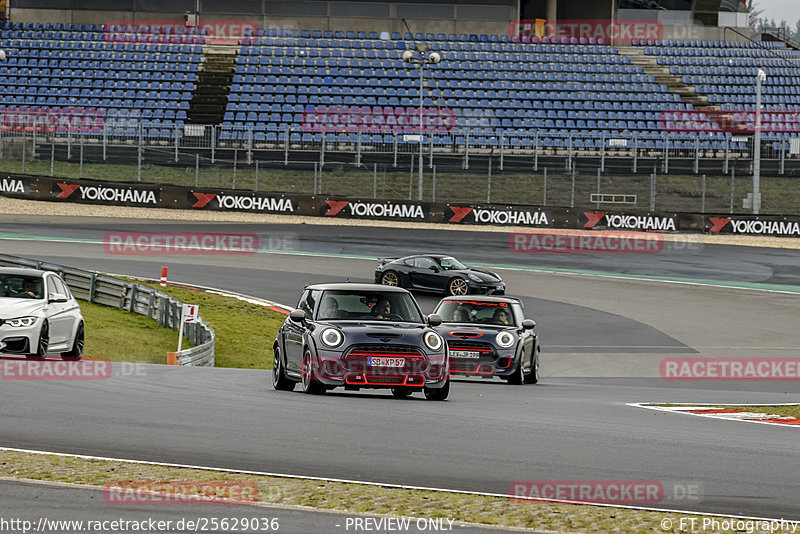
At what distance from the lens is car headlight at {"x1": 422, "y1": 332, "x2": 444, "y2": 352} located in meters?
13.2

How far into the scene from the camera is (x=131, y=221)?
44094 mm

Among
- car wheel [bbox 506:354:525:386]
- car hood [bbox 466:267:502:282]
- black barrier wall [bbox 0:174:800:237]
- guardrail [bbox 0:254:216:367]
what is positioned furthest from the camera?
black barrier wall [bbox 0:174:800:237]

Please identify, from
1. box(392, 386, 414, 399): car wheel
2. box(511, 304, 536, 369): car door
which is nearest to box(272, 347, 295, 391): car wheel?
box(392, 386, 414, 399): car wheel

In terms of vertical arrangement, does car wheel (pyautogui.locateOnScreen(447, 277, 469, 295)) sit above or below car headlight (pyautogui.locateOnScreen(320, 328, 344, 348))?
below

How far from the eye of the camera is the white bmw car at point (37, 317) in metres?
15.1

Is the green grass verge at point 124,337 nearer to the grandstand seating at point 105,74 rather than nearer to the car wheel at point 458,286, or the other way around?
the car wheel at point 458,286

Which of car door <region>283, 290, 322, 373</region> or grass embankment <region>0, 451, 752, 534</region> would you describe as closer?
grass embankment <region>0, 451, 752, 534</region>

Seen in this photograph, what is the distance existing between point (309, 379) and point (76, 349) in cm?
513

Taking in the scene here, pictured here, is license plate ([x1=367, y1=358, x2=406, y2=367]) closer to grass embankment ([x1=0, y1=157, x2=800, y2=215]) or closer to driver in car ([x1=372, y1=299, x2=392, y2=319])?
driver in car ([x1=372, y1=299, x2=392, y2=319])

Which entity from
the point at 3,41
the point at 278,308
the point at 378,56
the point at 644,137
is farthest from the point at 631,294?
the point at 3,41

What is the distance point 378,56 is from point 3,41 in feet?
65.5
